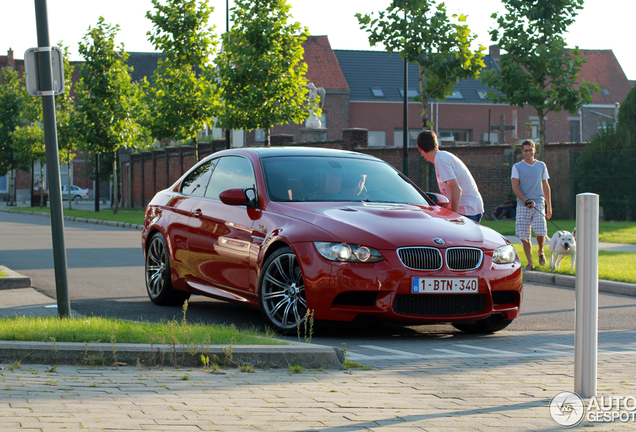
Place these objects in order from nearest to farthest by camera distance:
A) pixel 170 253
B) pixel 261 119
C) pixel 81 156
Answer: pixel 170 253 < pixel 261 119 < pixel 81 156

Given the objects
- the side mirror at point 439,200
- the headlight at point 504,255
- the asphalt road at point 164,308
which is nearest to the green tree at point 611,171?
the asphalt road at point 164,308

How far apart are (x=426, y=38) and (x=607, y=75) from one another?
55707 millimetres

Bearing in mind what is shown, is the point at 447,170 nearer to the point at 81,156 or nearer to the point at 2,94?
the point at 2,94

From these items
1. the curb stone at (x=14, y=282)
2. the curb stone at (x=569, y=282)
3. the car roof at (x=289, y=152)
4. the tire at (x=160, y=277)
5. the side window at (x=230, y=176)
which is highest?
the car roof at (x=289, y=152)

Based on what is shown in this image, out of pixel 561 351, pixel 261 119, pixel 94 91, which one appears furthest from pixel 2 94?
pixel 561 351

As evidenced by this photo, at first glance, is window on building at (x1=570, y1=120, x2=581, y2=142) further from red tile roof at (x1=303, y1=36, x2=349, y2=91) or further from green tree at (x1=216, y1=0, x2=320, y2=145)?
green tree at (x1=216, y1=0, x2=320, y2=145)

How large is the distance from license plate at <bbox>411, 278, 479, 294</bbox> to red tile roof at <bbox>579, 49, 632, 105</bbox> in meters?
65.9

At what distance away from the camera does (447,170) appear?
9.22 metres

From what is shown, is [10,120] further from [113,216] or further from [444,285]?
[444,285]

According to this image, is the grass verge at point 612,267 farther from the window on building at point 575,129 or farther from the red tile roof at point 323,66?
the window on building at point 575,129

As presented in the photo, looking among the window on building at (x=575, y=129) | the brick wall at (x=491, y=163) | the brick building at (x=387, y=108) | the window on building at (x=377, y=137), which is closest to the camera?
the brick wall at (x=491, y=163)

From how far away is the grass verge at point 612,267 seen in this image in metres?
11.7

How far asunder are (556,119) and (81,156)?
44913 mm

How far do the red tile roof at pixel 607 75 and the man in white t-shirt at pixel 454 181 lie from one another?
6301cm
